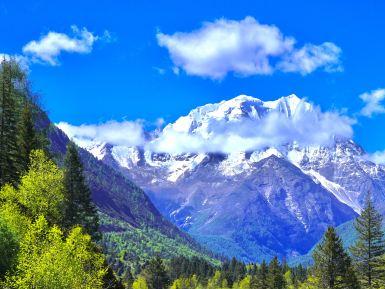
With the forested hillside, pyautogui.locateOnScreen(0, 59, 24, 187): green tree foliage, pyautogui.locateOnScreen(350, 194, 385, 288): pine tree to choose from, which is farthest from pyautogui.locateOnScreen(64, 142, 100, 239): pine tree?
pyautogui.locateOnScreen(350, 194, 385, 288): pine tree

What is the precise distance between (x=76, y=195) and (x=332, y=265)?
3806 cm

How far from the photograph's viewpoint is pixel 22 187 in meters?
62.5

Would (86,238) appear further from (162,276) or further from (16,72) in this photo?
(162,276)

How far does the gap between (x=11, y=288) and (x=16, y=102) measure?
45142 millimetres

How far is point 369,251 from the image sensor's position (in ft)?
259

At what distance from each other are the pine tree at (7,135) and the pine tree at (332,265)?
145 feet

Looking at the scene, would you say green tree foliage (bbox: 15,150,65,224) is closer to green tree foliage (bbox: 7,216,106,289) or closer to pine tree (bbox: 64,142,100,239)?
pine tree (bbox: 64,142,100,239)

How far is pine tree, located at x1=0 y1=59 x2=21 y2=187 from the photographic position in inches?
2815

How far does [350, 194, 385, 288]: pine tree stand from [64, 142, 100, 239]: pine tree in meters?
38.1

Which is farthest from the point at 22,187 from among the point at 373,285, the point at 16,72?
the point at 373,285

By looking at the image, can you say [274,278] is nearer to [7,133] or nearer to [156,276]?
[156,276]

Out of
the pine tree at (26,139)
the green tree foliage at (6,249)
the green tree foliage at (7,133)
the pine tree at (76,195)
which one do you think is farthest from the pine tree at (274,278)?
the green tree foliage at (6,249)

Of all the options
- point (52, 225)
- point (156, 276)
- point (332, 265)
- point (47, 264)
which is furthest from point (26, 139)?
point (156, 276)

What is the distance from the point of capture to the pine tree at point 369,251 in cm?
7869
